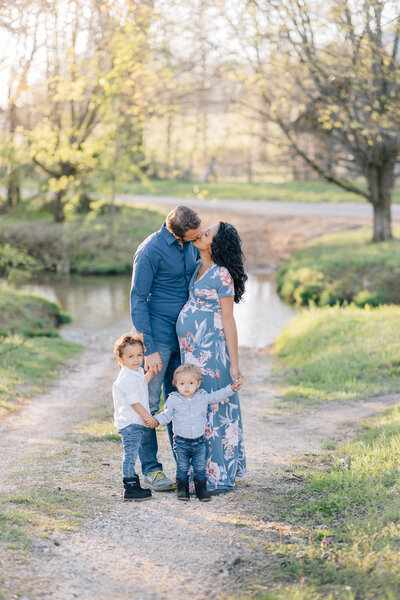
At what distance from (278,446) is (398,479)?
1.87 m

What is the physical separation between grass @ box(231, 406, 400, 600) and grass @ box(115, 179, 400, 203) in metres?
23.3

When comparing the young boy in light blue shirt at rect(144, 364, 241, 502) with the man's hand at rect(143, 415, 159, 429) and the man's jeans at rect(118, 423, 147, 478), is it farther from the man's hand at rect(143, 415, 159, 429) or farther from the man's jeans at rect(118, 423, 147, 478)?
the man's jeans at rect(118, 423, 147, 478)

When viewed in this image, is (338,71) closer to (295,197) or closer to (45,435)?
(45,435)

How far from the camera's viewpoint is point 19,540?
4.10 meters

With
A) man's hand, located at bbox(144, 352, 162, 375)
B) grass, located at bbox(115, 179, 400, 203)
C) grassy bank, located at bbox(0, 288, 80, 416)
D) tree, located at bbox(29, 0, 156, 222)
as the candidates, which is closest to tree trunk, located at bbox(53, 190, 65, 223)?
tree, located at bbox(29, 0, 156, 222)

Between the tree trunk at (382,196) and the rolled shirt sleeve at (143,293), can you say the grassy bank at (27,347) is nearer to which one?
the rolled shirt sleeve at (143,293)

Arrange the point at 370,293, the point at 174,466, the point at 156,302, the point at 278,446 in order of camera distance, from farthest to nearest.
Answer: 1. the point at 370,293
2. the point at 278,446
3. the point at 174,466
4. the point at 156,302

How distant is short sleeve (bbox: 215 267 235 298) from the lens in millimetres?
5121

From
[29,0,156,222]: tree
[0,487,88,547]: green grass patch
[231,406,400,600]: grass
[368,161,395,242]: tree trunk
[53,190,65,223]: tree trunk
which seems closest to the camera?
[231,406,400,600]: grass

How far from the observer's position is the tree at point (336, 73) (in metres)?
12.5

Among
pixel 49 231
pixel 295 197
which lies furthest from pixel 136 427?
pixel 295 197

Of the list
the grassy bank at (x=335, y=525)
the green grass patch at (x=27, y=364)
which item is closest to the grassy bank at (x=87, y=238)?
the green grass patch at (x=27, y=364)

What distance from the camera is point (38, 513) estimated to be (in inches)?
181

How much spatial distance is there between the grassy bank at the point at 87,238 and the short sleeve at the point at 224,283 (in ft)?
56.5
